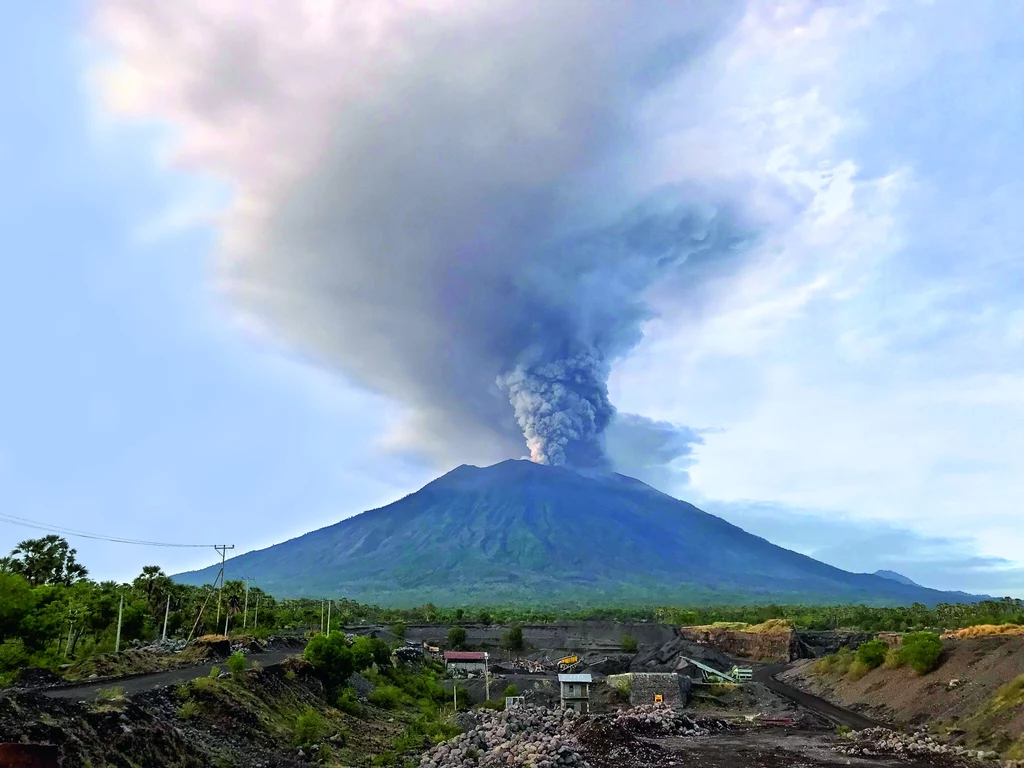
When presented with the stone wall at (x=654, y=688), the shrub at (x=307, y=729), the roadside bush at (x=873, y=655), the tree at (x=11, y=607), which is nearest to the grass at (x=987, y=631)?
the roadside bush at (x=873, y=655)

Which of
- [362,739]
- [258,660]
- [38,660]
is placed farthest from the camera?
[258,660]

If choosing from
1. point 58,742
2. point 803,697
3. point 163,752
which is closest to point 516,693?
point 803,697

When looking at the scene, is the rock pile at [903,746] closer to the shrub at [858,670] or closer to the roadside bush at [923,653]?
the roadside bush at [923,653]

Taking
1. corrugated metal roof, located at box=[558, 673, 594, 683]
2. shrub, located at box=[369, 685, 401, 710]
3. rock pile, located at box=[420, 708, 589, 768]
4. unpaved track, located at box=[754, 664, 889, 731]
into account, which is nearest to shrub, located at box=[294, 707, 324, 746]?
rock pile, located at box=[420, 708, 589, 768]

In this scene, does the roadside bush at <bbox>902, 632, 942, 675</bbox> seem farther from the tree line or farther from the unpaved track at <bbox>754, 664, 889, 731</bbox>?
the tree line

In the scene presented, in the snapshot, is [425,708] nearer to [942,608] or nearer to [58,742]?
[58,742]

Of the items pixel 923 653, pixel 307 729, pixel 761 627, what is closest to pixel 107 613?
pixel 307 729
